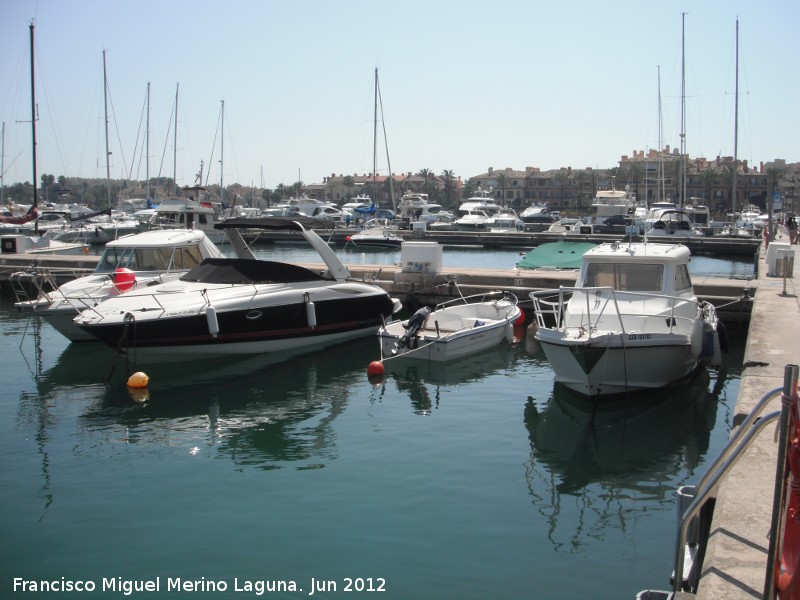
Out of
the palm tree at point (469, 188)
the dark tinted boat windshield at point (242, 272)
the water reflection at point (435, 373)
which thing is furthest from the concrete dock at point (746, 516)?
the palm tree at point (469, 188)

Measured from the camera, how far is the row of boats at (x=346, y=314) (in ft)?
42.9

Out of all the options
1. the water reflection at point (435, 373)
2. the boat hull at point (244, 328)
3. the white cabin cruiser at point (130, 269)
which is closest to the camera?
the water reflection at point (435, 373)

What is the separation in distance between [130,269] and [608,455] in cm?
1300

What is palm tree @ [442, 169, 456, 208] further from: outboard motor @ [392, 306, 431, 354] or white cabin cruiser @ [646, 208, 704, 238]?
outboard motor @ [392, 306, 431, 354]

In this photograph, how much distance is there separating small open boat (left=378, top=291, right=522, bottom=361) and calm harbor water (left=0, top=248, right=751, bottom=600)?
0.48 m

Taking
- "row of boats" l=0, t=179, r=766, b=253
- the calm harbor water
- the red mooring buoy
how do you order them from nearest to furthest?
the calm harbor water < the red mooring buoy < "row of boats" l=0, t=179, r=766, b=253

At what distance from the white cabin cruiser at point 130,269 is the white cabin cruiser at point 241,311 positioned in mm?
1081

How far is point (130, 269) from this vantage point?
19234mm

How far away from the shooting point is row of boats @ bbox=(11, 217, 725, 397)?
42.9 feet

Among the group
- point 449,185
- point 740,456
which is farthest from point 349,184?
point 740,456

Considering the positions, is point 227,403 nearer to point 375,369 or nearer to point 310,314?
point 375,369

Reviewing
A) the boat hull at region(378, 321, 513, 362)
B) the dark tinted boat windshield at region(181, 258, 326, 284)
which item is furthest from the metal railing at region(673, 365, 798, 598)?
Answer: the dark tinted boat windshield at region(181, 258, 326, 284)

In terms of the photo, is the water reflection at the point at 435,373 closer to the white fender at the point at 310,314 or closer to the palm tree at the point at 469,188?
the white fender at the point at 310,314

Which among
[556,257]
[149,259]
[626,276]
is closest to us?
[626,276]
